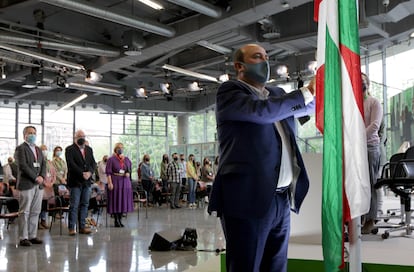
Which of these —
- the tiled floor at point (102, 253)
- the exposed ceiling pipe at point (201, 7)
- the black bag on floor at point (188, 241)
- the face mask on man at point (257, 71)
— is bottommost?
the tiled floor at point (102, 253)

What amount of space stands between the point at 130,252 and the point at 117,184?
2930 millimetres

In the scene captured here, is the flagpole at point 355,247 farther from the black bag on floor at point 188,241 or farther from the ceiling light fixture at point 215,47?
the ceiling light fixture at point 215,47

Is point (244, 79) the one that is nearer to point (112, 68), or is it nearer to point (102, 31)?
point (102, 31)

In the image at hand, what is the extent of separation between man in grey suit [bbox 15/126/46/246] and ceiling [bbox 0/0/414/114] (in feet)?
9.67

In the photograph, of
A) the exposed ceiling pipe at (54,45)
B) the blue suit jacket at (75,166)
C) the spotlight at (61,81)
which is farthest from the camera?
the spotlight at (61,81)

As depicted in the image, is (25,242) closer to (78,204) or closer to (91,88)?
(78,204)

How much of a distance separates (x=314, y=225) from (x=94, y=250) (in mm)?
3161

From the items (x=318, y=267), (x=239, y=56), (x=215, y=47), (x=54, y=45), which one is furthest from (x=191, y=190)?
(x=239, y=56)

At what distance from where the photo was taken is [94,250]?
588 cm

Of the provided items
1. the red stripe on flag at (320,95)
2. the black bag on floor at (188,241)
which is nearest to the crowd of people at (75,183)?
the black bag on floor at (188,241)

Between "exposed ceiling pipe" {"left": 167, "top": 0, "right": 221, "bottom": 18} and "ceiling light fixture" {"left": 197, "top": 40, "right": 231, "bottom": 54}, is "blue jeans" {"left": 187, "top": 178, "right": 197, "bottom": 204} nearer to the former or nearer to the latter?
"ceiling light fixture" {"left": 197, "top": 40, "right": 231, "bottom": 54}

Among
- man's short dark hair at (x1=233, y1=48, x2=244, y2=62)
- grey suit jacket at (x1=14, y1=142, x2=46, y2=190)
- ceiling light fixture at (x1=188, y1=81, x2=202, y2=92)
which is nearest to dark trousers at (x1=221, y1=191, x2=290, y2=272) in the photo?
man's short dark hair at (x1=233, y1=48, x2=244, y2=62)

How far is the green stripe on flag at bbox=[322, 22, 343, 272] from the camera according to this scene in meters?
1.86

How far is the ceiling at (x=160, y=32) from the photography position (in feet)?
31.5
